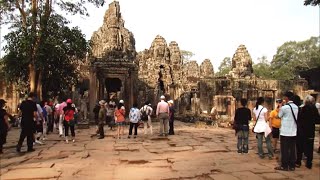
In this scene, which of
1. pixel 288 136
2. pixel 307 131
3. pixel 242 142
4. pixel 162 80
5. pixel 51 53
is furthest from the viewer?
pixel 162 80

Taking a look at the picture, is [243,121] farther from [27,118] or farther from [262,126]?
[27,118]

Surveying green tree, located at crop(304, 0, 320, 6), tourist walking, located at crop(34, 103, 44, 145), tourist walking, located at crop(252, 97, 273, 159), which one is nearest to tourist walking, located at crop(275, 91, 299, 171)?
tourist walking, located at crop(252, 97, 273, 159)

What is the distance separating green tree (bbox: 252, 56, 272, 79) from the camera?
5626 cm

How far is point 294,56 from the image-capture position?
5741cm

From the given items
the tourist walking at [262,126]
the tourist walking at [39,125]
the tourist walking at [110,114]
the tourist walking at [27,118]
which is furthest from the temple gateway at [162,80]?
the tourist walking at [27,118]

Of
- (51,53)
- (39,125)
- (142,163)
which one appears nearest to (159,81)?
(51,53)

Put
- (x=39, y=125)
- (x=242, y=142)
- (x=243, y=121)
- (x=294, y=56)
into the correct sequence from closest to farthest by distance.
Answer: (x=243, y=121) → (x=242, y=142) → (x=39, y=125) → (x=294, y=56)

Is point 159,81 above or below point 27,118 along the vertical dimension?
above

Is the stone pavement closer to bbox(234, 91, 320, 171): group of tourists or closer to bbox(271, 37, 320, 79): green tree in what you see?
bbox(234, 91, 320, 171): group of tourists

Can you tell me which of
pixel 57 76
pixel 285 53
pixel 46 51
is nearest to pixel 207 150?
pixel 46 51

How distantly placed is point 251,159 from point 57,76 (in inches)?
559

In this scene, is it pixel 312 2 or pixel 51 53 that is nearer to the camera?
pixel 312 2

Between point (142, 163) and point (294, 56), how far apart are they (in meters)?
55.3

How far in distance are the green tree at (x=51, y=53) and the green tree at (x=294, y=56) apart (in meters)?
41.4
